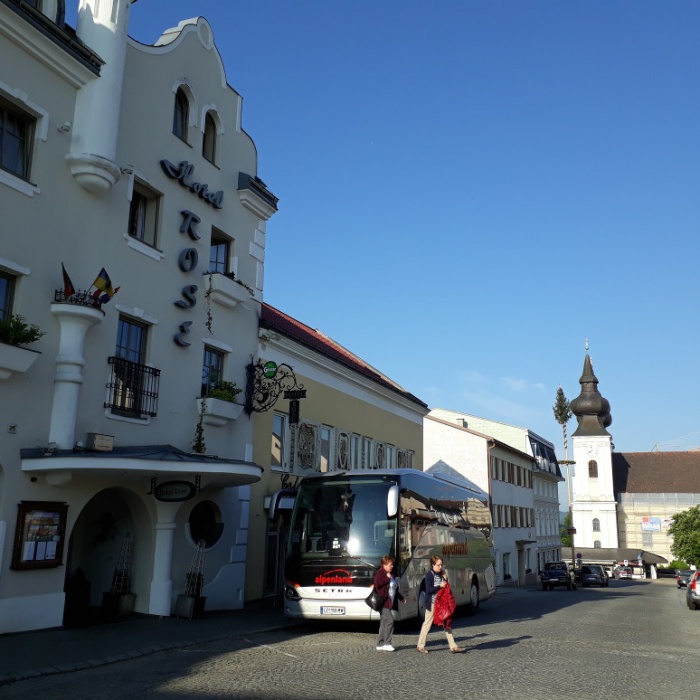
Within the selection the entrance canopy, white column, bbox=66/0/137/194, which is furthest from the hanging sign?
white column, bbox=66/0/137/194

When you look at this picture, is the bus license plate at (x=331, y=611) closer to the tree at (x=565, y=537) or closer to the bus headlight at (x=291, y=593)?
the bus headlight at (x=291, y=593)

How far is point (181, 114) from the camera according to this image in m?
18.5

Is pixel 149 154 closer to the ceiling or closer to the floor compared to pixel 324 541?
closer to the ceiling

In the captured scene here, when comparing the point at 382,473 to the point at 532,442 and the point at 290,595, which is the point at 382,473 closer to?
the point at 290,595

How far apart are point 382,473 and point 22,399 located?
7011mm

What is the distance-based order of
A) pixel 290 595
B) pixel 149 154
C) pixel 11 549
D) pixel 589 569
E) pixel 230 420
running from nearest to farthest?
pixel 11 549, pixel 290 595, pixel 149 154, pixel 230 420, pixel 589 569

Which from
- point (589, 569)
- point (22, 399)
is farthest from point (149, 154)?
point (589, 569)

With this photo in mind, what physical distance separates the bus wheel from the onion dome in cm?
8401

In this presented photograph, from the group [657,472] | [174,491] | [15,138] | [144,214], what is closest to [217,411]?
[174,491]

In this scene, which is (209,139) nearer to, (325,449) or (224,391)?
(224,391)

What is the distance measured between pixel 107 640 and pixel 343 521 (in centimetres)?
497

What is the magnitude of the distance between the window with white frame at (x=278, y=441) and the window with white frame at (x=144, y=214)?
21.4ft

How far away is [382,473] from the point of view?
15797mm

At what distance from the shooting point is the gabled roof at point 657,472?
106 meters
